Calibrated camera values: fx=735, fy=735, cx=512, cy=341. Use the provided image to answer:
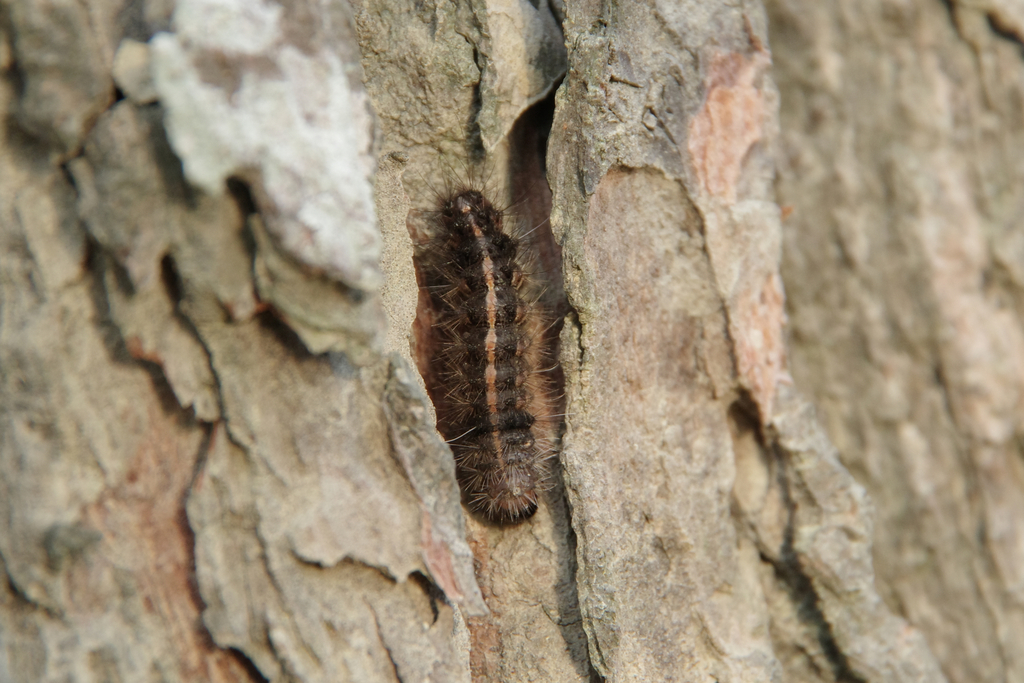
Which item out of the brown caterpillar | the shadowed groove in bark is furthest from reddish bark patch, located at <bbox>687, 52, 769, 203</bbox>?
the shadowed groove in bark

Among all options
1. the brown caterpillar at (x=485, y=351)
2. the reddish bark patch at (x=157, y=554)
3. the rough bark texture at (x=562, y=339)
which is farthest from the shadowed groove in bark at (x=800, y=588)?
the reddish bark patch at (x=157, y=554)

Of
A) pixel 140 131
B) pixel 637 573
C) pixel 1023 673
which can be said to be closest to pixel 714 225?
pixel 637 573

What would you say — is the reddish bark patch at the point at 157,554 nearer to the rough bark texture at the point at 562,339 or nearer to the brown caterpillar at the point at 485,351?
the rough bark texture at the point at 562,339

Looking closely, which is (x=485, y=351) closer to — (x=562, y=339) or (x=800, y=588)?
(x=562, y=339)

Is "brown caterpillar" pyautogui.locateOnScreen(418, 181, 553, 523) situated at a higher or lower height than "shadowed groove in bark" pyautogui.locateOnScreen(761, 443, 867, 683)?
higher

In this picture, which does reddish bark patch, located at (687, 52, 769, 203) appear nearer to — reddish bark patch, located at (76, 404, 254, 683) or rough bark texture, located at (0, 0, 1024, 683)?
rough bark texture, located at (0, 0, 1024, 683)

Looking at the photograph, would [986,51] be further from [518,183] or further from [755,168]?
[518,183]
